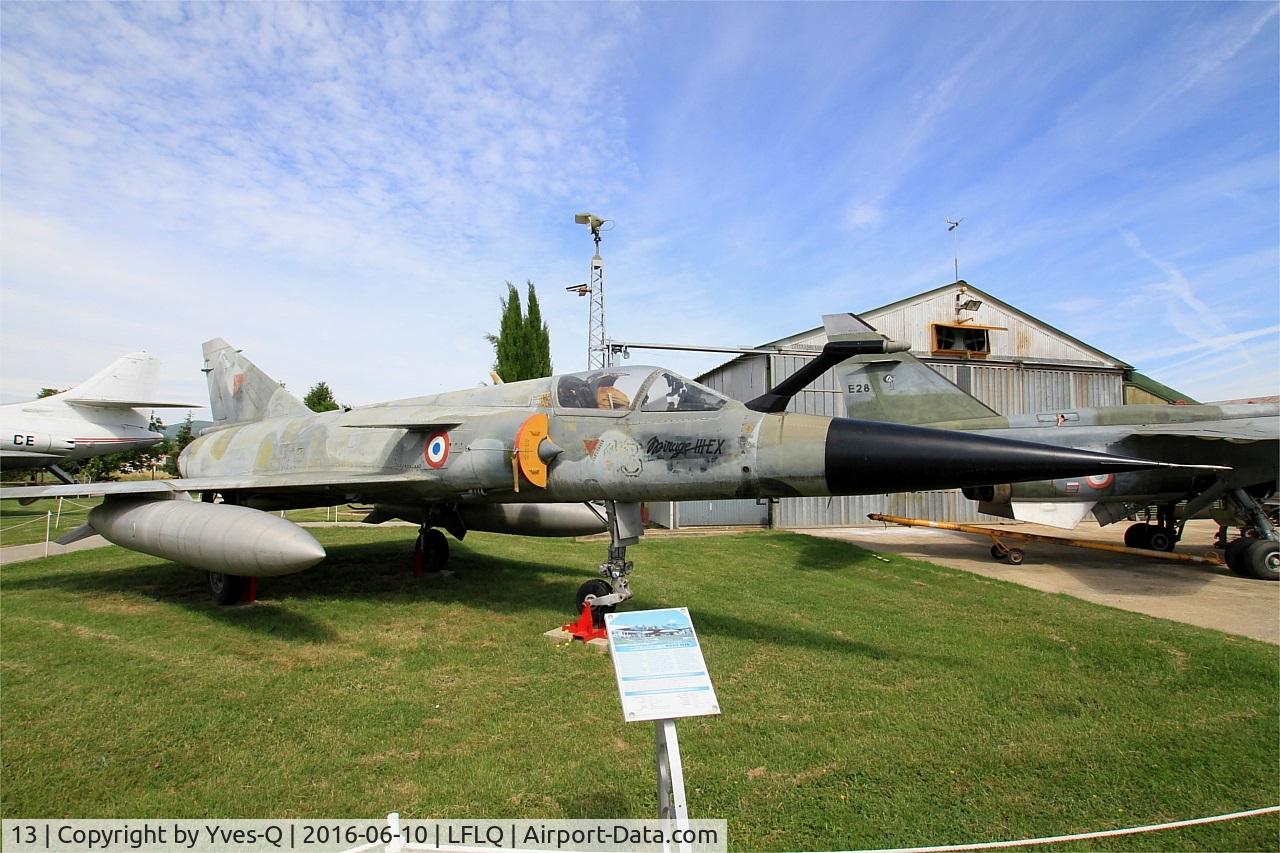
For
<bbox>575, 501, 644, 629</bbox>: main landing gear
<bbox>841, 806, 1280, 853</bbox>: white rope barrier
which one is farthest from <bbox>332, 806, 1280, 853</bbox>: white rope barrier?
<bbox>575, 501, 644, 629</bbox>: main landing gear

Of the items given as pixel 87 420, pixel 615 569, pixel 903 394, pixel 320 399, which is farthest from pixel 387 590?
pixel 320 399

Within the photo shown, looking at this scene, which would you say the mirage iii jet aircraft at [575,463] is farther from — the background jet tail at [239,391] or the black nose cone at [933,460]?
the background jet tail at [239,391]

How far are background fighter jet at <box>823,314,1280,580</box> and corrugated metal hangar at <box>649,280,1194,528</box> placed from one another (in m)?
6.33

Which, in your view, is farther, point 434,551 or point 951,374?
point 951,374

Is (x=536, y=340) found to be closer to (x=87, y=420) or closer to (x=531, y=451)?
(x=87, y=420)

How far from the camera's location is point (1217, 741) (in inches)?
158

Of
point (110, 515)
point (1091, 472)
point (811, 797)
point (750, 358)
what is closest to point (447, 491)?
point (110, 515)

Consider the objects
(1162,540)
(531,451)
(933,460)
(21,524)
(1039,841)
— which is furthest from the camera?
(21,524)

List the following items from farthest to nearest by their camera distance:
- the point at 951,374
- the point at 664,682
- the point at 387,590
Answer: the point at 951,374
the point at 387,590
the point at 664,682

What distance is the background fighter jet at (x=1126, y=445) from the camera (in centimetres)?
1066

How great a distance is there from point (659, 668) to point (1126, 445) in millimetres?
12320

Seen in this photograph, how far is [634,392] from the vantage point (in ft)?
19.6

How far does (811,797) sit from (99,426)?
25825 millimetres

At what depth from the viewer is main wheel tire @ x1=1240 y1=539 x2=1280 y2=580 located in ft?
33.9
